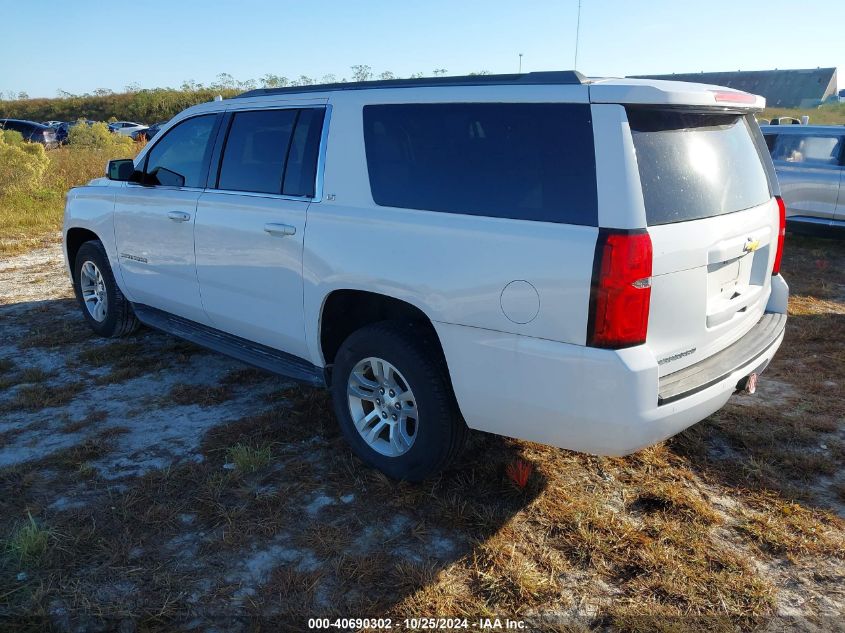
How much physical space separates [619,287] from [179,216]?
10.1 feet

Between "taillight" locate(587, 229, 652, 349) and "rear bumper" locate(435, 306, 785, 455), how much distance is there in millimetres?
→ 79

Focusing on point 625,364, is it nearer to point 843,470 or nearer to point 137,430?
point 843,470

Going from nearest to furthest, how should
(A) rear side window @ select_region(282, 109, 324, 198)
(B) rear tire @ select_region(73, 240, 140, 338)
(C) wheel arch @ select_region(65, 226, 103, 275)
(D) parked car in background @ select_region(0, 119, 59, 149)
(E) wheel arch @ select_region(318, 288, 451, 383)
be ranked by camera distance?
(E) wheel arch @ select_region(318, 288, 451, 383) → (A) rear side window @ select_region(282, 109, 324, 198) → (B) rear tire @ select_region(73, 240, 140, 338) → (C) wheel arch @ select_region(65, 226, 103, 275) → (D) parked car in background @ select_region(0, 119, 59, 149)

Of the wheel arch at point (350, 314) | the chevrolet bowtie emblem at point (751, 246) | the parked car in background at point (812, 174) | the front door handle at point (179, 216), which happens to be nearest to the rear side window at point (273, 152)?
the front door handle at point (179, 216)

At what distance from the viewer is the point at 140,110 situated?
156ft

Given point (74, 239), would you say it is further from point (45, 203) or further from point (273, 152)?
point (45, 203)

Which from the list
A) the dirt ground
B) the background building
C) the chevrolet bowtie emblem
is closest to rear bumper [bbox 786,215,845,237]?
the dirt ground

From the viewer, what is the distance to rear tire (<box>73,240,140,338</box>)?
5.59m

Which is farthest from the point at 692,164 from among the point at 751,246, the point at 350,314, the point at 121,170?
the point at 121,170

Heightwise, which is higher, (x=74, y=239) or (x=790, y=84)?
(x=790, y=84)

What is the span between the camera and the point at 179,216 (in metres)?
4.50

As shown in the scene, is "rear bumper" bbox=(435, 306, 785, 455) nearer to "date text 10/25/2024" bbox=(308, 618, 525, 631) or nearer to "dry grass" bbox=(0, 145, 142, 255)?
"date text 10/25/2024" bbox=(308, 618, 525, 631)

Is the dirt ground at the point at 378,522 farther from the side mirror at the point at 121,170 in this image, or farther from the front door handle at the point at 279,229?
the side mirror at the point at 121,170

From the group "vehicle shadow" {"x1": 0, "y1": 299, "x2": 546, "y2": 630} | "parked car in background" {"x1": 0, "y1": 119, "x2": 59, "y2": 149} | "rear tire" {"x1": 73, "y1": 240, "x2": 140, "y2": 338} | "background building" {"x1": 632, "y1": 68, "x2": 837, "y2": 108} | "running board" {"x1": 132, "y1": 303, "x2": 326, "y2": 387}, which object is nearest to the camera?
"vehicle shadow" {"x1": 0, "y1": 299, "x2": 546, "y2": 630}
